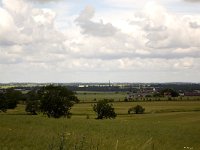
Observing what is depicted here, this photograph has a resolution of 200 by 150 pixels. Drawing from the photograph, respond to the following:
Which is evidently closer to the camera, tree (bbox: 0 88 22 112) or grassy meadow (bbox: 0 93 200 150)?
grassy meadow (bbox: 0 93 200 150)

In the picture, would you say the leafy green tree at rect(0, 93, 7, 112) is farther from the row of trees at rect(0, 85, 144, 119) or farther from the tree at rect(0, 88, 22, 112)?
the row of trees at rect(0, 85, 144, 119)

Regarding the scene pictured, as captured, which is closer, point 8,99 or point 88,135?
point 88,135

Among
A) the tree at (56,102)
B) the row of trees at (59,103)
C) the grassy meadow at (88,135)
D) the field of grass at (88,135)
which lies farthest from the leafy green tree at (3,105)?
the field of grass at (88,135)

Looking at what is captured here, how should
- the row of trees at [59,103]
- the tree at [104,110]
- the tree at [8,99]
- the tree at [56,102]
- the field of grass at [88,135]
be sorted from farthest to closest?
Result: the tree at [8,99] → the tree at [104,110] → the row of trees at [59,103] → the tree at [56,102] → the field of grass at [88,135]

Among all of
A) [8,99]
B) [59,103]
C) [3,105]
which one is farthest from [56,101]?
[8,99]

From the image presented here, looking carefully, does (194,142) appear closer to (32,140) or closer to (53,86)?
(32,140)

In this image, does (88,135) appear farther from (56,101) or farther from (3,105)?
(3,105)

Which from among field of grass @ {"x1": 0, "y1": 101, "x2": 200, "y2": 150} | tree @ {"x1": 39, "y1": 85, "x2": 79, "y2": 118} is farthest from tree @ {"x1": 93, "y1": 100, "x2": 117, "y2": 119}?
field of grass @ {"x1": 0, "y1": 101, "x2": 200, "y2": 150}

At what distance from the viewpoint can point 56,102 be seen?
8056 cm

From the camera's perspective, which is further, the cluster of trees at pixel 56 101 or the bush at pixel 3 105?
the bush at pixel 3 105

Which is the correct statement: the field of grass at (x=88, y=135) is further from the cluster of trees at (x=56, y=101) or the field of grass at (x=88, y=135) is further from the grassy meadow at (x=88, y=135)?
the cluster of trees at (x=56, y=101)

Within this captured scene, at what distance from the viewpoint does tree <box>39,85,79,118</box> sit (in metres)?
80.7

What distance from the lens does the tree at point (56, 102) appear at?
265 feet

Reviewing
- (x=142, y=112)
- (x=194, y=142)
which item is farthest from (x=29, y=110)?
(x=194, y=142)
